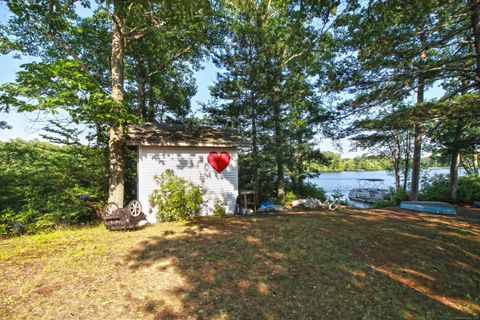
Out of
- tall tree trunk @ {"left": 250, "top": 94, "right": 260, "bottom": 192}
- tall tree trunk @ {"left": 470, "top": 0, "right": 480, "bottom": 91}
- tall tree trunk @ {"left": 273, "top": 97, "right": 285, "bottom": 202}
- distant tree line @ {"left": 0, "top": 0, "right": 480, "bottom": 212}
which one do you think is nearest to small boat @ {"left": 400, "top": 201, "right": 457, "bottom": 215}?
distant tree line @ {"left": 0, "top": 0, "right": 480, "bottom": 212}

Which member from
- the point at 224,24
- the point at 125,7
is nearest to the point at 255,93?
the point at 224,24

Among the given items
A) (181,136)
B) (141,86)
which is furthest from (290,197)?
(141,86)

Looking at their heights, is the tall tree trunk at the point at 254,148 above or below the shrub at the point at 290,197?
above

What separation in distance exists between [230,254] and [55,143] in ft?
28.3

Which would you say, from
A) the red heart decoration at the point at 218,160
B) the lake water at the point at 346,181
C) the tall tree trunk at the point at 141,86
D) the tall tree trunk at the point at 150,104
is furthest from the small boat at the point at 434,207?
the tall tree trunk at the point at 150,104

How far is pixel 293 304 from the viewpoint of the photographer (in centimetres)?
288

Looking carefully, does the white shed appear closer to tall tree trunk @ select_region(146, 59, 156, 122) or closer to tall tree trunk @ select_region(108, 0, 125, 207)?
tall tree trunk @ select_region(108, 0, 125, 207)

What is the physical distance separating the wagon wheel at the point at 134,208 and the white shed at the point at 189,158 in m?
0.61

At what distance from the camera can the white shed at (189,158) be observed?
23.8 ft

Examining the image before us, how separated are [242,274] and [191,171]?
5.04 m

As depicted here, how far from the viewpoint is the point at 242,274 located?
3.55 m

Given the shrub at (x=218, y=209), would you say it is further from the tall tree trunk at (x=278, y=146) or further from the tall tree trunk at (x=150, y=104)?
the tall tree trunk at (x=150, y=104)

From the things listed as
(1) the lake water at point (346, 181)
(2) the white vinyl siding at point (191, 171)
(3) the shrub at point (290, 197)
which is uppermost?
(2) the white vinyl siding at point (191, 171)

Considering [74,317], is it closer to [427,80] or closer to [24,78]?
[24,78]
